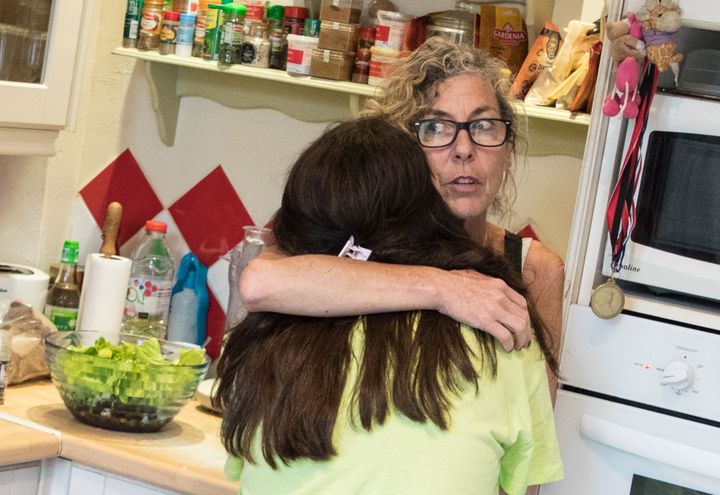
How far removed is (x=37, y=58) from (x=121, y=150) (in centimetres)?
56

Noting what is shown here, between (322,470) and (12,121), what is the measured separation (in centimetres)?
130

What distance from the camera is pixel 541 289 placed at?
6.59ft

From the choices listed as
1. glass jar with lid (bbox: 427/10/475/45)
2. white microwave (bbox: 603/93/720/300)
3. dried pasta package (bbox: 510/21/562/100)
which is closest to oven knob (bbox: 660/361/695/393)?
white microwave (bbox: 603/93/720/300)

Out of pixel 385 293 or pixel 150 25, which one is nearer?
pixel 385 293

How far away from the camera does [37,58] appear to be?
2.39 metres

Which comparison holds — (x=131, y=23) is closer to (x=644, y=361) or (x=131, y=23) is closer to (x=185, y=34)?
(x=185, y=34)

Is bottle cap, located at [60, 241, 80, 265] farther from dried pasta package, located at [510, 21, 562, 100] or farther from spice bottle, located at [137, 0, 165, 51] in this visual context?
dried pasta package, located at [510, 21, 562, 100]

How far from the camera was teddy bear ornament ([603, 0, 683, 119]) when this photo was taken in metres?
1.80

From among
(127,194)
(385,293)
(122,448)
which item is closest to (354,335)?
(385,293)

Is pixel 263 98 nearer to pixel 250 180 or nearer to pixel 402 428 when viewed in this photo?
pixel 250 180

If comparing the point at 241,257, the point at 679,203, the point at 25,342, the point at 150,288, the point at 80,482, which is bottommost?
the point at 80,482

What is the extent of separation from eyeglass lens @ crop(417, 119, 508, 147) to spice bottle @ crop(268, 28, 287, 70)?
2.52ft

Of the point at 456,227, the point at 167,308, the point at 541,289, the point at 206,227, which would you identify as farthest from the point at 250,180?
the point at 456,227

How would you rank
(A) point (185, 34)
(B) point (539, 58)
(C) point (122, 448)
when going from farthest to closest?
(A) point (185, 34)
(B) point (539, 58)
(C) point (122, 448)
